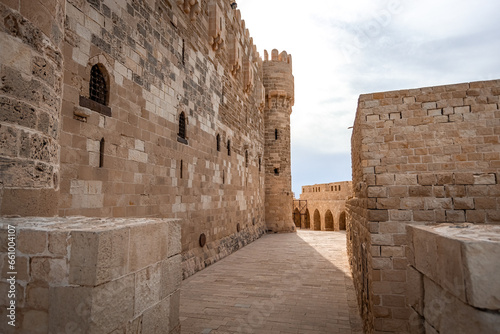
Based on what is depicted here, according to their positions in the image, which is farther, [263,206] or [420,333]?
[263,206]

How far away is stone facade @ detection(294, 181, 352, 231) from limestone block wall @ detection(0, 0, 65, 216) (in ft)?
66.0

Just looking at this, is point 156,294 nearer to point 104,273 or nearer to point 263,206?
point 104,273

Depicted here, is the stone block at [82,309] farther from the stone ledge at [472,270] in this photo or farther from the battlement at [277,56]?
the battlement at [277,56]

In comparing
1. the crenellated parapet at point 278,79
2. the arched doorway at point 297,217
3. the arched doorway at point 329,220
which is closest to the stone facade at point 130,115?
the crenellated parapet at point 278,79

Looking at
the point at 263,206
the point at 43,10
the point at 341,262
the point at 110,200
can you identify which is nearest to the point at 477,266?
the point at 43,10

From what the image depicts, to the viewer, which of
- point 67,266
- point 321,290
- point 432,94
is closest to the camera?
point 67,266

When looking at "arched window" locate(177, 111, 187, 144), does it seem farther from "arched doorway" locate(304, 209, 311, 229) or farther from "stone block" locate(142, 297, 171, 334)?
"arched doorway" locate(304, 209, 311, 229)

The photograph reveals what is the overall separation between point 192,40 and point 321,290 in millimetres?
7531

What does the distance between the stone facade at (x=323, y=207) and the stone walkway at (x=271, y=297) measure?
13021 millimetres

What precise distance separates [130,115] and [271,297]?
4.63 m

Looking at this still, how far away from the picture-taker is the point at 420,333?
217 centimetres

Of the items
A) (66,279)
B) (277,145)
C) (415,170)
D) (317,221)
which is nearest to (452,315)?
(66,279)

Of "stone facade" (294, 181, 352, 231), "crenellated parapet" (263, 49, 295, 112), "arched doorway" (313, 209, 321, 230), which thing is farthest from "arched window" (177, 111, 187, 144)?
"arched doorway" (313, 209, 321, 230)

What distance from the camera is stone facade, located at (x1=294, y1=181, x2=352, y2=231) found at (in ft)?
74.3
